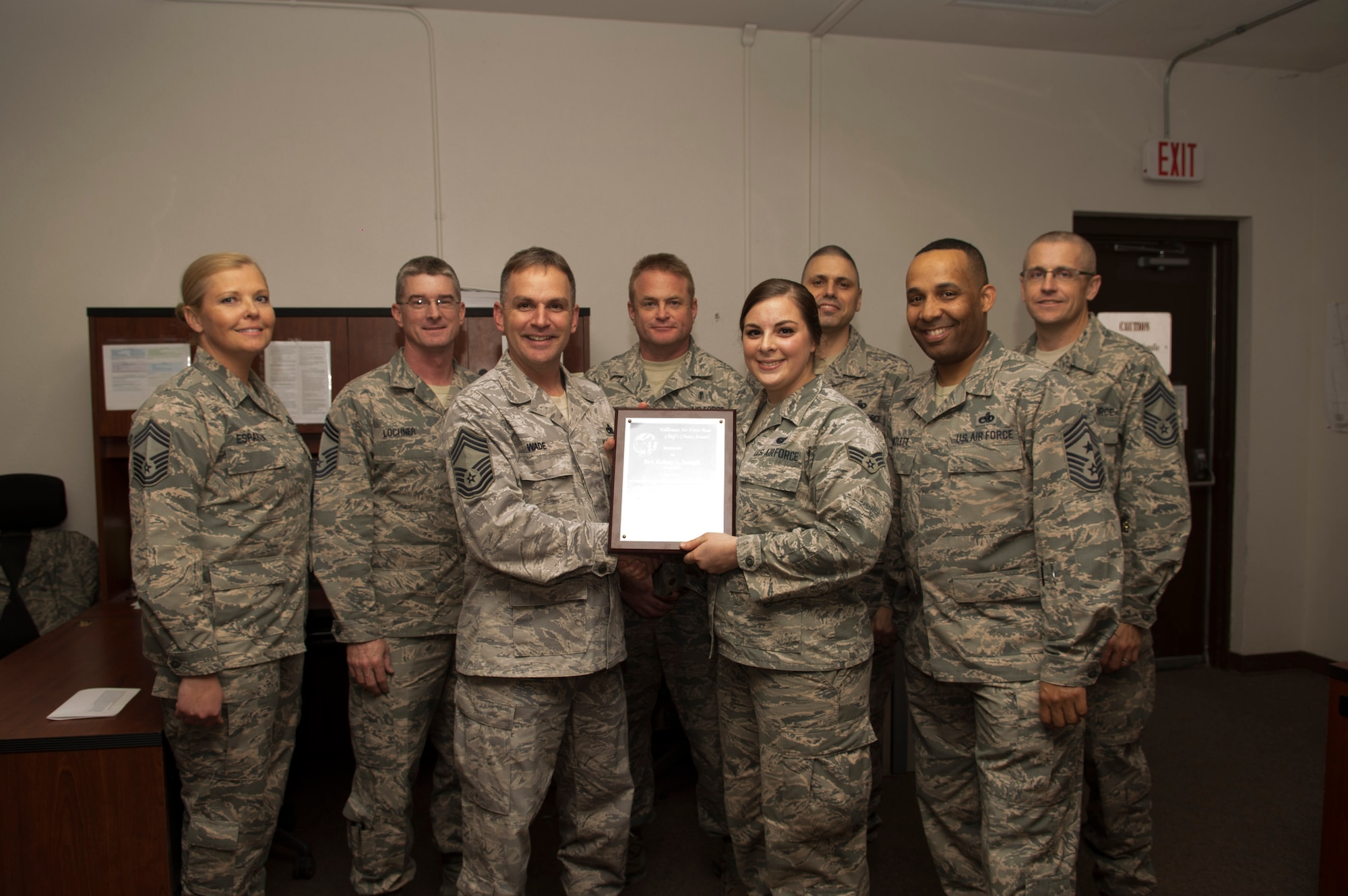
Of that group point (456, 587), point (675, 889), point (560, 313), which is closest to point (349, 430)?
point (456, 587)

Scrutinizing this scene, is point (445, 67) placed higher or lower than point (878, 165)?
higher

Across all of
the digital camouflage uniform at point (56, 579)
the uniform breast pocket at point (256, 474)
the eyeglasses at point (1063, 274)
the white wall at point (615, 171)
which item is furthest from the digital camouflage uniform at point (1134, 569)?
the digital camouflage uniform at point (56, 579)

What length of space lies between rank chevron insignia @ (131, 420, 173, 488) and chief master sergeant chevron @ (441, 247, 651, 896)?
2.16ft

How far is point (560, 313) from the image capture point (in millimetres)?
1865

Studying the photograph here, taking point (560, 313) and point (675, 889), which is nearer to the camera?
point (560, 313)

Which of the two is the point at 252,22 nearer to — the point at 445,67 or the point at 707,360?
the point at 445,67

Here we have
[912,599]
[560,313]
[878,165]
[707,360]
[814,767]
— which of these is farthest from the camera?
[878,165]

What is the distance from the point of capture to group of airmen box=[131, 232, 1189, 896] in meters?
1.74

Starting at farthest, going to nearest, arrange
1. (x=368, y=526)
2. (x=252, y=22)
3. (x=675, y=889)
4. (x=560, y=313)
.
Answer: (x=252, y=22) → (x=675, y=889) → (x=368, y=526) → (x=560, y=313)

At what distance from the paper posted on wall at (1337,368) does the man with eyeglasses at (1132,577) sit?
108 inches

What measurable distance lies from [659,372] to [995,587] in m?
1.32

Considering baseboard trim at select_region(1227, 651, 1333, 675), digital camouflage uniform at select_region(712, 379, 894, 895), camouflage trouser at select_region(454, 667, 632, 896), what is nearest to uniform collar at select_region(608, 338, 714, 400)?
digital camouflage uniform at select_region(712, 379, 894, 895)

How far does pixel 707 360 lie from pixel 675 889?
1672 millimetres

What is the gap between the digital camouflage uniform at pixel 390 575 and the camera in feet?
7.13
